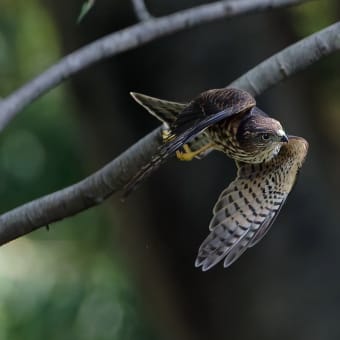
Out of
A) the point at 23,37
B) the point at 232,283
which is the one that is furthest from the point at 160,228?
the point at 23,37

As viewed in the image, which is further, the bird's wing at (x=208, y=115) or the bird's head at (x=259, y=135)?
the bird's head at (x=259, y=135)

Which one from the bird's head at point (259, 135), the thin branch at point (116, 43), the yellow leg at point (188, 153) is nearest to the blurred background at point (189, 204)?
the thin branch at point (116, 43)

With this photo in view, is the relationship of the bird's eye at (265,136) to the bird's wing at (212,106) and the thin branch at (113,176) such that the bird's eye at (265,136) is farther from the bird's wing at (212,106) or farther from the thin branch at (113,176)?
the thin branch at (113,176)

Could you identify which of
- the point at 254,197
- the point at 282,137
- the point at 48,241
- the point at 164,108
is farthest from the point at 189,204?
the point at 282,137

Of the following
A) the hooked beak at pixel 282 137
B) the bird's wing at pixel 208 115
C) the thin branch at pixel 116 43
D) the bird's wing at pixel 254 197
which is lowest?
the bird's wing at pixel 254 197

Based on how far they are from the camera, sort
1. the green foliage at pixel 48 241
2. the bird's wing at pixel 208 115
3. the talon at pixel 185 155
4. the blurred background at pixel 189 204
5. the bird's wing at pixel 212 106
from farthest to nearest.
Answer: the green foliage at pixel 48 241 → the blurred background at pixel 189 204 → the talon at pixel 185 155 → the bird's wing at pixel 212 106 → the bird's wing at pixel 208 115

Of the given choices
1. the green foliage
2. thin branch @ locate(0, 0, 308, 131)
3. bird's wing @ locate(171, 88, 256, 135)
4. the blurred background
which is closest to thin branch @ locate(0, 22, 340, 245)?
bird's wing @ locate(171, 88, 256, 135)

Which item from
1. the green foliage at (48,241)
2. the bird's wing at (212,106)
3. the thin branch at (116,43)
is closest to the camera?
the bird's wing at (212,106)

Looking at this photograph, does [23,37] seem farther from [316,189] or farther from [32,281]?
[316,189]
